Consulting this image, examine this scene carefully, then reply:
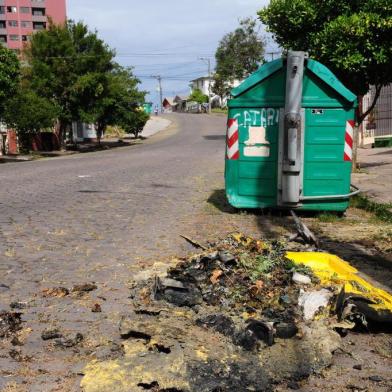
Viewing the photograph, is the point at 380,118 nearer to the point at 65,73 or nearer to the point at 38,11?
the point at 65,73

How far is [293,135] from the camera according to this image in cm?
746

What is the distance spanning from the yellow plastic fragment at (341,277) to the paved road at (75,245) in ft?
5.51

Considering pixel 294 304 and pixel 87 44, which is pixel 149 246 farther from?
pixel 87 44

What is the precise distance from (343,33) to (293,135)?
5.94 metres

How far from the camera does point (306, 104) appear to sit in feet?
24.6

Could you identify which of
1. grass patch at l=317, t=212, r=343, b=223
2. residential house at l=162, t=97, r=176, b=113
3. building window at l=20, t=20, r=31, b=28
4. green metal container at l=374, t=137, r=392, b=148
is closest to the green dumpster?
grass patch at l=317, t=212, r=343, b=223

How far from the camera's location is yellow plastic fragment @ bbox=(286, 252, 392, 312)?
12.9 feet

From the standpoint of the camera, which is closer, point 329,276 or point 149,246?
point 329,276

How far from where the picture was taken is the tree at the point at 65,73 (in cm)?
3147

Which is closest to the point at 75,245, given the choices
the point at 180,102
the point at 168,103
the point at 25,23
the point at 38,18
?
the point at 25,23

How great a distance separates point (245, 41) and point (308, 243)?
46713 mm

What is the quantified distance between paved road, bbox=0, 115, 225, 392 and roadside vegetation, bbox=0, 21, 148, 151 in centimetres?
1638

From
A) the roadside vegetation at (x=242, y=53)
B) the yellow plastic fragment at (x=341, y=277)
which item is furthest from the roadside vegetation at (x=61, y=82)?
the yellow plastic fragment at (x=341, y=277)

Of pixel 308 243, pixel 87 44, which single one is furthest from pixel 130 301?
pixel 87 44
